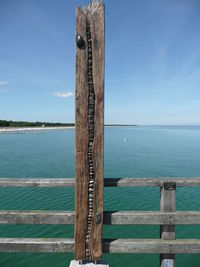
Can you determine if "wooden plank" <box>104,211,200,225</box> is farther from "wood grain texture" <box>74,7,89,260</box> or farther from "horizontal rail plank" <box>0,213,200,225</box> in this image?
"wood grain texture" <box>74,7,89,260</box>

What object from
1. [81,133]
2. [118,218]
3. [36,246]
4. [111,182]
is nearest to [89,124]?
[81,133]

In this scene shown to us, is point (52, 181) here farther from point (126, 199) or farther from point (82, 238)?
point (126, 199)

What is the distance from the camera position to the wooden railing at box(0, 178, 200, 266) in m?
2.53

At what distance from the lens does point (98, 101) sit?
228 centimetres

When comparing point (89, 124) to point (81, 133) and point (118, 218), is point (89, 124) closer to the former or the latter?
point (81, 133)

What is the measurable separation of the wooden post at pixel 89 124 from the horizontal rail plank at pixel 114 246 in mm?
282

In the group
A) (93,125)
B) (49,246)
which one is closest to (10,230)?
(49,246)

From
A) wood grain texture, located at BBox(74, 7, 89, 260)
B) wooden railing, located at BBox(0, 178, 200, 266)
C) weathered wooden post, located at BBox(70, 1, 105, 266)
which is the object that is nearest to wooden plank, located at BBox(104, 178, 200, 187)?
wooden railing, located at BBox(0, 178, 200, 266)

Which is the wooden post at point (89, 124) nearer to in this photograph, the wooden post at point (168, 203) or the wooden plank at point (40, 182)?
the wooden plank at point (40, 182)

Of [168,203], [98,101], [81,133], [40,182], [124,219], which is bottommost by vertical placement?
[124,219]

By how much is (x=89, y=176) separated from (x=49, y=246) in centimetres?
137

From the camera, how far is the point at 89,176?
2332mm

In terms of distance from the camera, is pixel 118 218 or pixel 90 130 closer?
pixel 90 130

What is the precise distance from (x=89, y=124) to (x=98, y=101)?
0.35 metres
